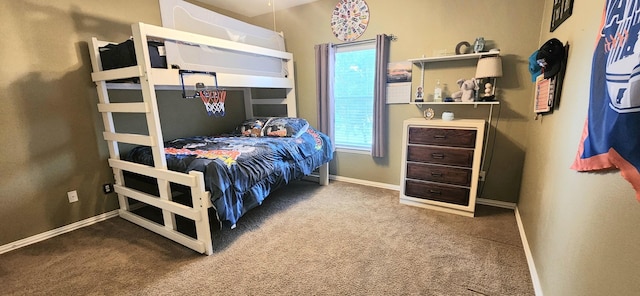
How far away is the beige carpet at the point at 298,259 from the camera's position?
65.8 inches

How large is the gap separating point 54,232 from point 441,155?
3.56m

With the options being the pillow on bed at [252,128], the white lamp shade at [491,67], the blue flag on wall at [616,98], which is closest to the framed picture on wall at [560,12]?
the white lamp shade at [491,67]

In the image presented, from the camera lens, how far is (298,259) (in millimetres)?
1947

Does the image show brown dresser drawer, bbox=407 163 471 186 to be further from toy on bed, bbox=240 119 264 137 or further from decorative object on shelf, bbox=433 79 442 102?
toy on bed, bbox=240 119 264 137

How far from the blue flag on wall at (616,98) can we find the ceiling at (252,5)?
3.04 m

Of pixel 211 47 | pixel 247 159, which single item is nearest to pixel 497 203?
pixel 247 159

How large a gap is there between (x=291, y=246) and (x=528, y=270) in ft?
5.38

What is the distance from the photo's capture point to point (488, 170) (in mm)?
2775

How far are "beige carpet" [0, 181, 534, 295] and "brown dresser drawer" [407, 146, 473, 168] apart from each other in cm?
52

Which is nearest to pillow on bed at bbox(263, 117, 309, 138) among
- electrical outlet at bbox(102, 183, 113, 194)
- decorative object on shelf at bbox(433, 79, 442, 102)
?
decorative object on shelf at bbox(433, 79, 442, 102)

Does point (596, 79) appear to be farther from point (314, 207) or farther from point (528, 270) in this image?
point (314, 207)

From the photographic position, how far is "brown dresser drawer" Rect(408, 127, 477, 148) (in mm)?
2412

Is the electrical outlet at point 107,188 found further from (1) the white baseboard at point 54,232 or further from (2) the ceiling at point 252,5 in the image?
(2) the ceiling at point 252,5

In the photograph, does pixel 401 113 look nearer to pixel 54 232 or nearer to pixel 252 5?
pixel 252 5
